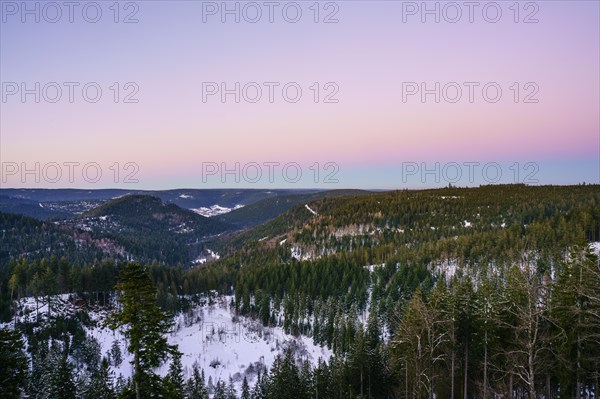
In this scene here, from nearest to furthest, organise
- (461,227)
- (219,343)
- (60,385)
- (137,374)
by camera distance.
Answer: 1. (137,374)
2. (60,385)
3. (219,343)
4. (461,227)

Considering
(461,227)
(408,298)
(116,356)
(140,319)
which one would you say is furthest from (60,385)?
(461,227)

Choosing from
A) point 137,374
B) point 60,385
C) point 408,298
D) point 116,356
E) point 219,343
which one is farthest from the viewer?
point 219,343

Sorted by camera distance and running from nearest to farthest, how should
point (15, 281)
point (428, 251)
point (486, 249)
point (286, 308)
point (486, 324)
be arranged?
point (486, 324) < point (15, 281) < point (286, 308) < point (486, 249) < point (428, 251)

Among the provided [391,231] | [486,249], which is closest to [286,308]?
[486,249]

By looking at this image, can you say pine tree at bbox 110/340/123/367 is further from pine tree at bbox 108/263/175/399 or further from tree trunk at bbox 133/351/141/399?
pine tree at bbox 108/263/175/399

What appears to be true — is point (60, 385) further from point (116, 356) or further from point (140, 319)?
point (116, 356)

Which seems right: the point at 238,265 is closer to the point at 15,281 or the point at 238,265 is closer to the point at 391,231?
the point at 391,231

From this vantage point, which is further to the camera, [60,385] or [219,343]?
[219,343]
